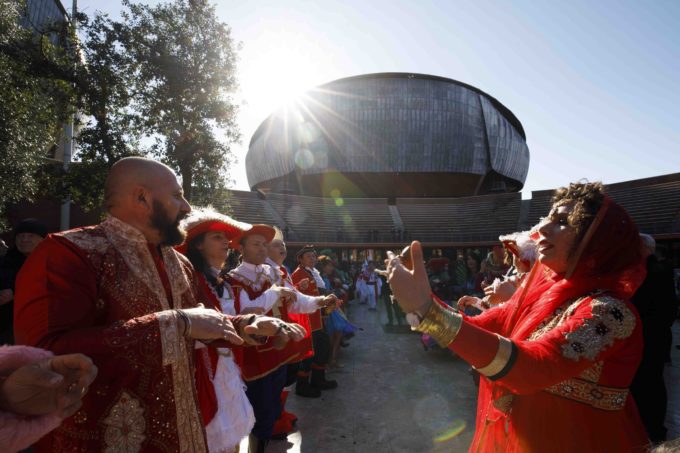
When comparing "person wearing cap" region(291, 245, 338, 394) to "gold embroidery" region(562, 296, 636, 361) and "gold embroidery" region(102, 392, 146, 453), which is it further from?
"gold embroidery" region(562, 296, 636, 361)

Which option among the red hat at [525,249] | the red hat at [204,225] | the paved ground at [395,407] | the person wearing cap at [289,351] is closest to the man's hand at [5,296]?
the red hat at [204,225]

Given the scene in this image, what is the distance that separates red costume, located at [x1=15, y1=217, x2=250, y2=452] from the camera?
133 centimetres

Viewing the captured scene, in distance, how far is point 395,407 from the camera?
15.4 ft

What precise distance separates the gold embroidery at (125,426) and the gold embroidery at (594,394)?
5.86 feet

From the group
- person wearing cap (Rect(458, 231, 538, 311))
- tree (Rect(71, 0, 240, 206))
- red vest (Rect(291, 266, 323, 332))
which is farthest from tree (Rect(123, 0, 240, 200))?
person wearing cap (Rect(458, 231, 538, 311))

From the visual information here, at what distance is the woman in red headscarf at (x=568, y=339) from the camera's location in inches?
54.4

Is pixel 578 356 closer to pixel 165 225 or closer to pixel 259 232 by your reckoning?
pixel 165 225

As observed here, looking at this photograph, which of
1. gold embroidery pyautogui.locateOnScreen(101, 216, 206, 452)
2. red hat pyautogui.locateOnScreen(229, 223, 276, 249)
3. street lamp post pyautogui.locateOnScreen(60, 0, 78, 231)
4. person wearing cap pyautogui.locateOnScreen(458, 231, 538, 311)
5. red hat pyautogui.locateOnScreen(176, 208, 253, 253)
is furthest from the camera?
street lamp post pyautogui.locateOnScreen(60, 0, 78, 231)

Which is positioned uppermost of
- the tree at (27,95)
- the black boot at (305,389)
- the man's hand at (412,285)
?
the tree at (27,95)

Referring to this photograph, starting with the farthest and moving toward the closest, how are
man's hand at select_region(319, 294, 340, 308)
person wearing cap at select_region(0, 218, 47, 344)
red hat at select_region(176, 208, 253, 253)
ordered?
man's hand at select_region(319, 294, 340, 308)
person wearing cap at select_region(0, 218, 47, 344)
red hat at select_region(176, 208, 253, 253)

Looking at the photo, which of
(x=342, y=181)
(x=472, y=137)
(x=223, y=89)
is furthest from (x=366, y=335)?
(x=472, y=137)

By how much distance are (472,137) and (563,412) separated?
42.3m

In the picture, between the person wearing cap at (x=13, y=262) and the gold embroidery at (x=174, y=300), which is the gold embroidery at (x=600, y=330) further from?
the person wearing cap at (x=13, y=262)

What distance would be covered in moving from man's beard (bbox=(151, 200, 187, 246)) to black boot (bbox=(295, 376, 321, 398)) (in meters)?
4.16
